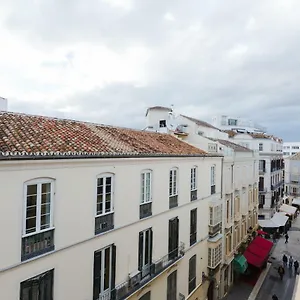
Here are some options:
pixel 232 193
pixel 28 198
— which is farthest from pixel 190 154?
pixel 28 198

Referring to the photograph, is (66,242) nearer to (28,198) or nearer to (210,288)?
(28,198)

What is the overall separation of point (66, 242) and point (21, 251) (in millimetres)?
1897

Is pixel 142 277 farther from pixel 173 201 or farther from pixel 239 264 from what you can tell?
pixel 239 264

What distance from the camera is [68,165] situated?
1141 centimetres

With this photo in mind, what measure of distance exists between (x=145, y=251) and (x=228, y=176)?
13.1 m

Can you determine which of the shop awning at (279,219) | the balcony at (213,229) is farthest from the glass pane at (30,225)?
the shop awning at (279,219)

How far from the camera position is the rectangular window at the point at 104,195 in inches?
511

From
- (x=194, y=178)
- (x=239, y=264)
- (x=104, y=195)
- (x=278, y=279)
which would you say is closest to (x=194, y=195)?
(x=194, y=178)

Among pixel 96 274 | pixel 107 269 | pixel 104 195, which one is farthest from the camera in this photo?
pixel 107 269

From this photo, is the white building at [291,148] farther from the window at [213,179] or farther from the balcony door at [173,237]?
the balcony door at [173,237]

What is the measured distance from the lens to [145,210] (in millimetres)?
15914

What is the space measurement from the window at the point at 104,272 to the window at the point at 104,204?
1.05 m

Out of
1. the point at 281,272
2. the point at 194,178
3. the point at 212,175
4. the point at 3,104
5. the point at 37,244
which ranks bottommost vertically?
the point at 281,272

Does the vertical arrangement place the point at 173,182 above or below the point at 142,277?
above
